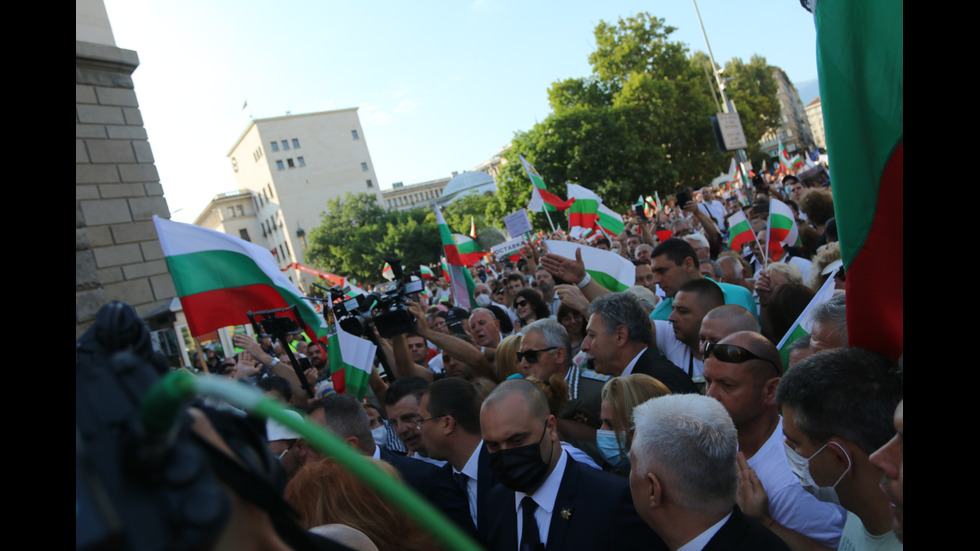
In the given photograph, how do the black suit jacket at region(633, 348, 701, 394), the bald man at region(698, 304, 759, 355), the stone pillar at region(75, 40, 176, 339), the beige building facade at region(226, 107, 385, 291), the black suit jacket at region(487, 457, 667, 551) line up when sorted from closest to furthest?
the black suit jacket at region(487, 457, 667, 551)
the bald man at region(698, 304, 759, 355)
the black suit jacket at region(633, 348, 701, 394)
the stone pillar at region(75, 40, 176, 339)
the beige building facade at region(226, 107, 385, 291)

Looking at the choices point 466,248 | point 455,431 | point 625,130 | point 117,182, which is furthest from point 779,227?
point 625,130

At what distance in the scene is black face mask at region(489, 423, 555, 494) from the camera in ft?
9.72

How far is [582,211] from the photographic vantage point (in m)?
12.3

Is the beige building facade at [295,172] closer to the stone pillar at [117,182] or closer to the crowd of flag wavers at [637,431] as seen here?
the stone pillar at [117,182]

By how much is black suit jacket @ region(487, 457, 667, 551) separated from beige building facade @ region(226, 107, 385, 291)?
243 ft

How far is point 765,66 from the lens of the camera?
61656 mm

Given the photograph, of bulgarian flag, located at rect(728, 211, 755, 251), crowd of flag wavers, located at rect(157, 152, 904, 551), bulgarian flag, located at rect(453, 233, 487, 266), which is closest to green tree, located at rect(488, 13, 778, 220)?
bulgarian flag, located at rect(453, 233, 487, 266)

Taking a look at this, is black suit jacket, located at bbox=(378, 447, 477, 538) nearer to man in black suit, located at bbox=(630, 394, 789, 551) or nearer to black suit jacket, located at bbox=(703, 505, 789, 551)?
man in black suit, located at bbox=(630, 394, 789, 551)

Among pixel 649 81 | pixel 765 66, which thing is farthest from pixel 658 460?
pixel 765 66

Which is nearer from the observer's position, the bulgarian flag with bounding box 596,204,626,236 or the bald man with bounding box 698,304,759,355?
the bald man with bounding box 698,304,759,355

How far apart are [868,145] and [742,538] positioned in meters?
1.37

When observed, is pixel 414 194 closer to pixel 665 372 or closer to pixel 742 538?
pixel 665 372

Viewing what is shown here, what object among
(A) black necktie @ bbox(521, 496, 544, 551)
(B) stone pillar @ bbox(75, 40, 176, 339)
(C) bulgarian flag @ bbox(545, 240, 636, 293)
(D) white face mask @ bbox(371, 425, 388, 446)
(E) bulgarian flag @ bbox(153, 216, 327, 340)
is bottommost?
(A) black necktie @ bbox(521, 496, 544, 551)
